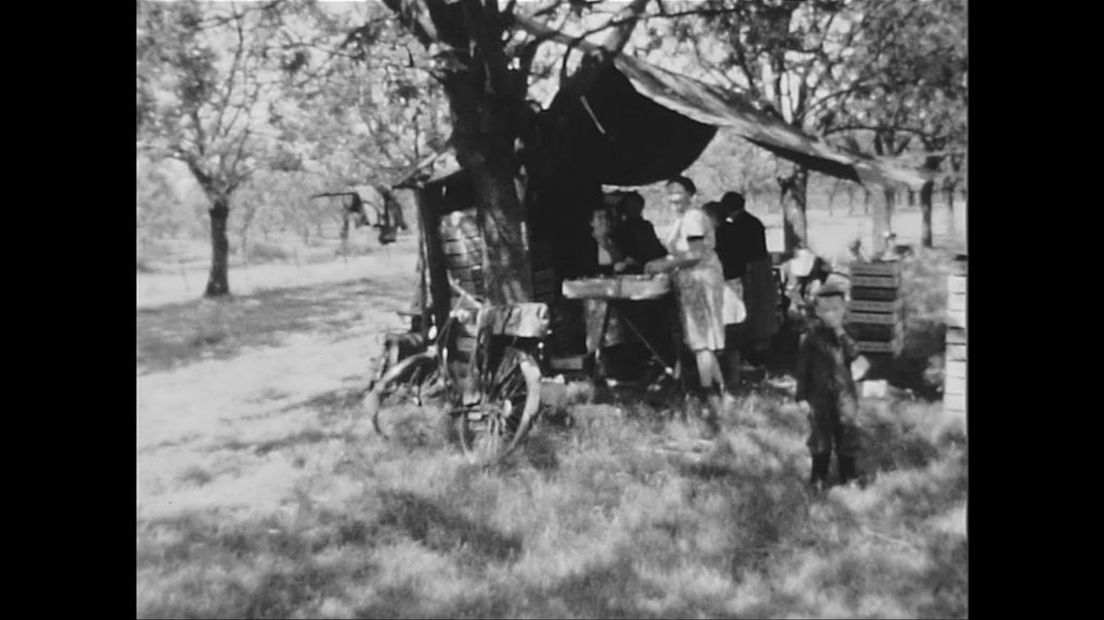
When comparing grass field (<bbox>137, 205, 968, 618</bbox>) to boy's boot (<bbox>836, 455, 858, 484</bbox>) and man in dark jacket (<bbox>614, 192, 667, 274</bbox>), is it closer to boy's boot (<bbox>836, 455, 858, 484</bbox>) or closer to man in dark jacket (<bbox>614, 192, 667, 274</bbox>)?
boy's boot (<bbox>836, 455, 858, 484</bbox>)

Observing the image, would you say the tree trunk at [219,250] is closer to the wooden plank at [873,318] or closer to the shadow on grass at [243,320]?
the shadow on grass at [243,320]

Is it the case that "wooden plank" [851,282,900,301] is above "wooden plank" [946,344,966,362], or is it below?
above

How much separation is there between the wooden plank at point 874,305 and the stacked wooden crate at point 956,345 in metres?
0.23

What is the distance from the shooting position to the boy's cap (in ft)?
12.2

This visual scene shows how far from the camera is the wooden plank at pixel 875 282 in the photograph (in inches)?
149

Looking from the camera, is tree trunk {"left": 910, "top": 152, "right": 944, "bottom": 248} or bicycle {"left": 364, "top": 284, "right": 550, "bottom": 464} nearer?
tree trunk {"left": 910, "top": 152, "right": 944, "bottom": 248}

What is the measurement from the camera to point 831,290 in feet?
12.3

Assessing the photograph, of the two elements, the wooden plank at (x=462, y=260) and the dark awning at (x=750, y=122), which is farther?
the wooden plank at (x=462, y=260)

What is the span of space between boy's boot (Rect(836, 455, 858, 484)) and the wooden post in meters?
2.30

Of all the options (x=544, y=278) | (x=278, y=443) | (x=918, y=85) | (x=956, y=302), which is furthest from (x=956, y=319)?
(x=278, y=443)

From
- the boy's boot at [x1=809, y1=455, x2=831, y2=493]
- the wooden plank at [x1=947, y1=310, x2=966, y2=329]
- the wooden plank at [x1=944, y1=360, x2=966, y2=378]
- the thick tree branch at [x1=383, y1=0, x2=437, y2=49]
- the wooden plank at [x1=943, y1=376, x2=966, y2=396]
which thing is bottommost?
the boy's boot at [x1=809, y1=455, x2=831, y2=493]

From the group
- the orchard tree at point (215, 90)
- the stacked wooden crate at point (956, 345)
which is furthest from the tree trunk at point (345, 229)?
the stacked wooden crate at point (956, 345)

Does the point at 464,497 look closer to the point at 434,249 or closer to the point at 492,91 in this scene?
the point at 434,249

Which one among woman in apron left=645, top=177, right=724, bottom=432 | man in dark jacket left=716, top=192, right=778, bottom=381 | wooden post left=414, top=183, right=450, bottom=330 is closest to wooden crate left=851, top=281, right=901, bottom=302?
man in dark jacket left=716, top=192, right=778, bottom=381
